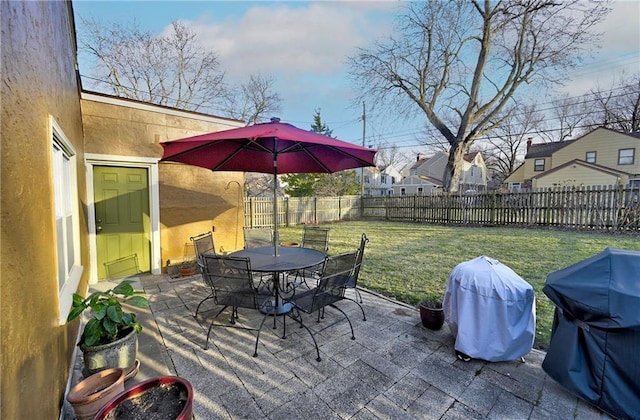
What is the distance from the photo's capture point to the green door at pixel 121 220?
4531 millimetres

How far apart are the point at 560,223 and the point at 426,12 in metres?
11.0

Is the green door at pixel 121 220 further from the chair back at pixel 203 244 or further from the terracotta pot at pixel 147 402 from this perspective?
the terracotta pot at pixel 147 402

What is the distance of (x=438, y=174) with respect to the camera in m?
33.4

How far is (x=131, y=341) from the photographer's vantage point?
7.48 ft

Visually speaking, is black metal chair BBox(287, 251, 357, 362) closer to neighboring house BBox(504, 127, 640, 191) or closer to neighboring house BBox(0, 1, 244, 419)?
neighboring house BBox(0, 1, 244, 419)

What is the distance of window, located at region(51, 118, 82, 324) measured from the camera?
2158 mm

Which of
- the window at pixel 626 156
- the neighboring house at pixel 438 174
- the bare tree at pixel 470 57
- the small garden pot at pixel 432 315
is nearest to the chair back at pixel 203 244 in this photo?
the small garden pot at pixel 432 315

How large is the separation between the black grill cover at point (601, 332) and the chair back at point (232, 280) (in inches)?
98.0

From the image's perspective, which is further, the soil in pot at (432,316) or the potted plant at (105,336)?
the soil in pot at (432,316)

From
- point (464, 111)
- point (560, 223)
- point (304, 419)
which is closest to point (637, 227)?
point (560, 223)

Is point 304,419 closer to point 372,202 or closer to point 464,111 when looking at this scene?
point 372,202

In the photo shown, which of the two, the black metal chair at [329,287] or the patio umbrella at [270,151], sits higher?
the patio umbrella at [270,151]

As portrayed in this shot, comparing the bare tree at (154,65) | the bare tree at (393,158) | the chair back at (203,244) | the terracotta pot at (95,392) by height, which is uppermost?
the bare tree at (154,65)

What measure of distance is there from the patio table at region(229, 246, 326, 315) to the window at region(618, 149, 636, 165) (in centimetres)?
2468
